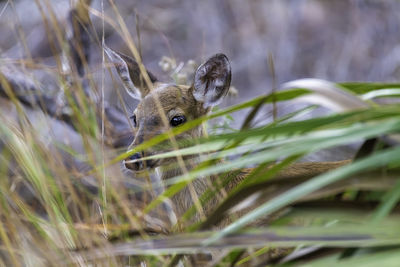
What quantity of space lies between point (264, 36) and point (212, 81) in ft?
11.3

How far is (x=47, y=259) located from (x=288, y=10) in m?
5.18

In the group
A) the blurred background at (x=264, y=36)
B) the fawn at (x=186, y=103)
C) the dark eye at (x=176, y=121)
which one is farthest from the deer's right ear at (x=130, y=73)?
the blurred background at (x=264, y=36)

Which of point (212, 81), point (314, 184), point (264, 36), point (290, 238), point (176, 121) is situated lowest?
point (264, 36)

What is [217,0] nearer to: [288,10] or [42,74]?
[288,10]

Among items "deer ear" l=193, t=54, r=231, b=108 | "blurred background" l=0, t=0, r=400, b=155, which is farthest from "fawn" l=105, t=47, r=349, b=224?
"blurred background" l=0, t=0, r=400, b=155

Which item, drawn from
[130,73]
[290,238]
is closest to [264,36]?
[130,73]

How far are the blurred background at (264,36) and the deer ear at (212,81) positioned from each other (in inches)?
98.6

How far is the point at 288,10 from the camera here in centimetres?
631

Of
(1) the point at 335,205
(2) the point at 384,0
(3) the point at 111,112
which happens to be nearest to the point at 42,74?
(3) the point at 111,112

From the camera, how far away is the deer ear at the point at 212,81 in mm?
2803

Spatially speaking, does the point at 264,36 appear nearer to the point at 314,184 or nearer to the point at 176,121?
the point at 176,121

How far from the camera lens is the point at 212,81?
2.91 m

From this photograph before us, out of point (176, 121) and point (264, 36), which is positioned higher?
point (176, 121)

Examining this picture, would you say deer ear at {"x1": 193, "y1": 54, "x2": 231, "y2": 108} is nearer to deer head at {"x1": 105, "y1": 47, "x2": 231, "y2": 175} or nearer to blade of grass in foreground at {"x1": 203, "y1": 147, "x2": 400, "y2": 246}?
deer head at {"x1": 105, "y1": 47, "x2": 231, "y2": 175}
